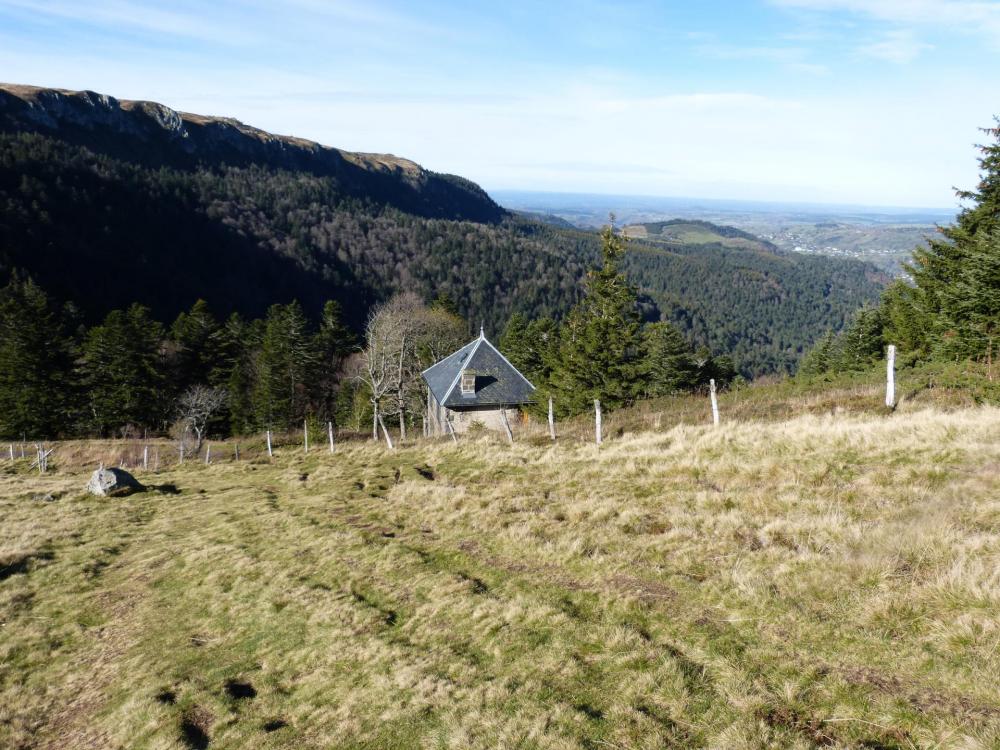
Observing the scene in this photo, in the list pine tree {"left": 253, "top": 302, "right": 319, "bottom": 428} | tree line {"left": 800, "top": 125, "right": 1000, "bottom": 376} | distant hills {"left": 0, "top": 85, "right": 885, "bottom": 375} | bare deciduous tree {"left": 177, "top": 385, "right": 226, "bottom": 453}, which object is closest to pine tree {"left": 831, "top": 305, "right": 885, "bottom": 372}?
tree line {"left": 800, "top": 125, "right": 1000, "bottom": 376}

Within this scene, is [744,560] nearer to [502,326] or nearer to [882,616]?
[882,616]

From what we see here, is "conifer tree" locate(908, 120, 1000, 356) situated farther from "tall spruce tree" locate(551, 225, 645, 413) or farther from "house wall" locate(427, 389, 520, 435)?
"house wall" locate(427, 389, 520, 435)

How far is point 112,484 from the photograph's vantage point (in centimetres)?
2089

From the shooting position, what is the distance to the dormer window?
3650 cm

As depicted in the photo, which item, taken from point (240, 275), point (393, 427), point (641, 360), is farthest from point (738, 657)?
point (240, 275)

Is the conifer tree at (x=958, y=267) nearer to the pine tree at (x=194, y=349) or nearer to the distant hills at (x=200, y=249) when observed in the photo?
the pine tree at (x=194, y=349)

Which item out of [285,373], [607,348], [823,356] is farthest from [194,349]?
[823,356]

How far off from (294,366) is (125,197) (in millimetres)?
136492

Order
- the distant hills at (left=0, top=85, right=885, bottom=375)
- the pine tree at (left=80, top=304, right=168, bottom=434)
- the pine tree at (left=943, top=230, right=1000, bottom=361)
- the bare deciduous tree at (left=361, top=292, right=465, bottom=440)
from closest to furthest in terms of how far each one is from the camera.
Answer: the pine tree at (left=943, top=230, right=1000, bottom=361) < the bare deciduous tree at (left=361, top=292, right=465, bottom=440) < the pine tree at (left=80, top=304, right=168, bottom=434) < the distant hills at (left=0, top=85, right=885, bottom=375)

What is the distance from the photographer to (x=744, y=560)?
8375 mm

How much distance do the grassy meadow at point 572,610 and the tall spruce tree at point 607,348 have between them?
60.1 ft

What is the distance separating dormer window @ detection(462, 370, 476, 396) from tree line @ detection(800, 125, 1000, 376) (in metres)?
24.8

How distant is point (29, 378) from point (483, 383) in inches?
1698

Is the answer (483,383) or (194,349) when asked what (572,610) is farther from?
(194,349)
